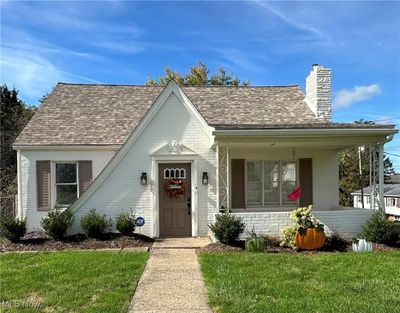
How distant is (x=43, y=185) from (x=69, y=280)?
7.22 metres

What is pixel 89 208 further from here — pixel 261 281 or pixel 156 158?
pixel 261 281

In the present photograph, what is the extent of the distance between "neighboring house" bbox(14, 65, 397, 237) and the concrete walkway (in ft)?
7.72

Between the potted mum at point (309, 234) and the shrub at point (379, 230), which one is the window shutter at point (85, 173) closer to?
the potted mum at point (309, 234)

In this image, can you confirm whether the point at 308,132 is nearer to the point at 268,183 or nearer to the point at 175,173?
the point at 268,183

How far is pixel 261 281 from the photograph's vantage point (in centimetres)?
711

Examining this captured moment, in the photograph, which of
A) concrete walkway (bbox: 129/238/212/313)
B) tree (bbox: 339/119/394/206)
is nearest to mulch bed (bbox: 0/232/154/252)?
concrete walkway (bbox: 129/238/212/313)

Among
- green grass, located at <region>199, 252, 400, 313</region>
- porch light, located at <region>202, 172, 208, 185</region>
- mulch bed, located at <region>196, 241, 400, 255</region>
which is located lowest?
mulch bed, located at <region>196, 241, 400, 255</region>

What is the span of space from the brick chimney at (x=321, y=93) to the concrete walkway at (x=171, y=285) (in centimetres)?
733

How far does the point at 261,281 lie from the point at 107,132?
9001mm

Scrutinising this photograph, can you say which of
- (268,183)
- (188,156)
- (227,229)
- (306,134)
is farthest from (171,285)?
(268,183)

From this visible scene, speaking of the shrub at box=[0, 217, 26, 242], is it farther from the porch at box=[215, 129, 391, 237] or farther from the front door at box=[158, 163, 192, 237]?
the porch at box=[215, 129, 391, 237]

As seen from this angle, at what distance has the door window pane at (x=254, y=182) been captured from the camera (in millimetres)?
13766

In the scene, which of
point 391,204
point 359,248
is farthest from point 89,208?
point 391,204

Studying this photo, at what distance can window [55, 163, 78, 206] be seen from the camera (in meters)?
14.0
